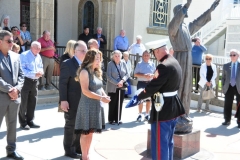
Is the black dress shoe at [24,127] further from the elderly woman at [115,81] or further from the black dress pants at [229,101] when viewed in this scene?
the black dress pants at [229,101]

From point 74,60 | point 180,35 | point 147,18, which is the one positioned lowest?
point 74,60

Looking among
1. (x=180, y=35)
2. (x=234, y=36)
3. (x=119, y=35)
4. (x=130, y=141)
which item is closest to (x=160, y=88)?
(x=180, y=35)

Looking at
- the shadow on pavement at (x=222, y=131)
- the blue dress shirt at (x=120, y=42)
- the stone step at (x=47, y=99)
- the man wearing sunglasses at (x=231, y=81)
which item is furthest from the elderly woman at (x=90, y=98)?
the blue dress shirt at (x=120, y=42)

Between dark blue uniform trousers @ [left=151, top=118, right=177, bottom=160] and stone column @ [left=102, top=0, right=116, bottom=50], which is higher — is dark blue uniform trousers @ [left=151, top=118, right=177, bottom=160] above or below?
below

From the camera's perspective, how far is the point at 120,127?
7.03 metres

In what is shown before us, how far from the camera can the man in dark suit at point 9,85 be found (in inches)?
181

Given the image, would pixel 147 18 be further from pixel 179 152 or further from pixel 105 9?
pixel 179 152

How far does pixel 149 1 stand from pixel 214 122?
23.1 ft

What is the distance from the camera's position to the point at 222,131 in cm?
707

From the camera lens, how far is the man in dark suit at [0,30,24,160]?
15.1ft

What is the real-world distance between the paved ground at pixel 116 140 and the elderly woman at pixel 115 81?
295 millimetres

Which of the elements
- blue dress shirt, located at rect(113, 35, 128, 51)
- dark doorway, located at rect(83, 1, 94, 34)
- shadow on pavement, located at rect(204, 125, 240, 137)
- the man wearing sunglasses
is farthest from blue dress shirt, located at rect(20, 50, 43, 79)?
dark doorway, located at rect(83, 1, 94, 34)

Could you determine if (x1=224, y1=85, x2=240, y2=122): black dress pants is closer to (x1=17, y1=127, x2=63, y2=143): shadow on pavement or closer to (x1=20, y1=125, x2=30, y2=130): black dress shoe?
(x1=17, y1=127, x2=63, y2=143): shadow on pavement

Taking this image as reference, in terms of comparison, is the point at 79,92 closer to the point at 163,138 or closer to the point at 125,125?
the point at 163,138
